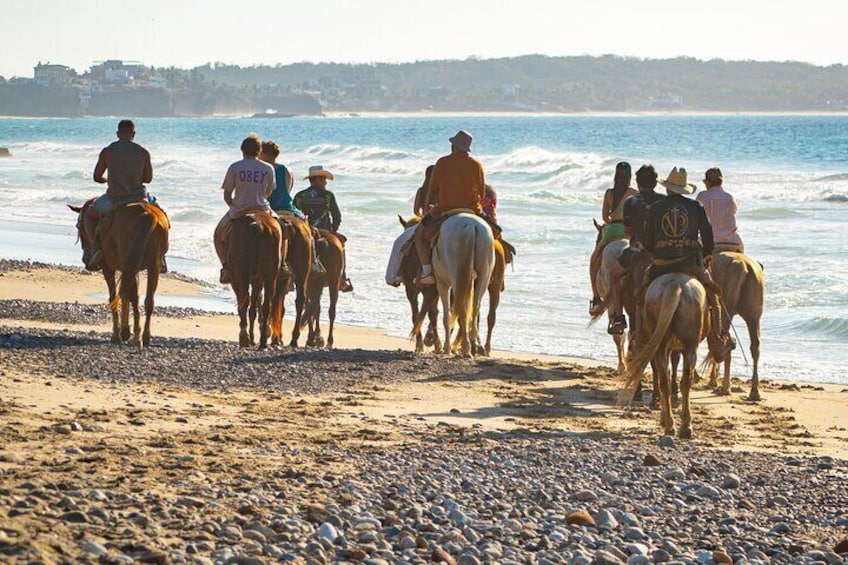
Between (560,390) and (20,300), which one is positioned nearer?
(560,390)

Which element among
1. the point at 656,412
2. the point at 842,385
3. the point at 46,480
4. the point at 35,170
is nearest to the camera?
the point at 46,480

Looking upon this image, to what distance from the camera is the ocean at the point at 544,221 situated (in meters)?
20.0

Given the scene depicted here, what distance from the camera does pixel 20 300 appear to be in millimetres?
19141

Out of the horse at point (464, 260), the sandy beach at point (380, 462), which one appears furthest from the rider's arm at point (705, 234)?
the horse at point (464, 260)

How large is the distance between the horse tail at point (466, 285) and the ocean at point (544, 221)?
293 centimetres

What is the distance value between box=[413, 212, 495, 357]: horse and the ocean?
2.89 m

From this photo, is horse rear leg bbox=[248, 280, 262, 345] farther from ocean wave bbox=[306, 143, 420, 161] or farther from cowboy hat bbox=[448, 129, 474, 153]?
ocean wave bbox=[306, 143, 420, 161]

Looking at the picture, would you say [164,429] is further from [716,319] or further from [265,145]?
[265,145]

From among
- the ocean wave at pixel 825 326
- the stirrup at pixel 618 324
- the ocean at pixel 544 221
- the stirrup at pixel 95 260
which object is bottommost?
the ocean at pixel 544 221

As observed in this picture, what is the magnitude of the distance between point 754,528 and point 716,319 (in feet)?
12.4

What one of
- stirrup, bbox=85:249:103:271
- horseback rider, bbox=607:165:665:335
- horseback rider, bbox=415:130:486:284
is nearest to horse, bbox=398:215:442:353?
horseback rider, bbox=415:130:486:284

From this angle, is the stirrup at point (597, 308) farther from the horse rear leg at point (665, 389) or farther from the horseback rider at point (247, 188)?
the horseback rider at point (247, 188)

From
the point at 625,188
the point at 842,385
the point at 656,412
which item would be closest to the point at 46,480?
the point at 656,412

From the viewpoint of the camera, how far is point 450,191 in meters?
15.5
